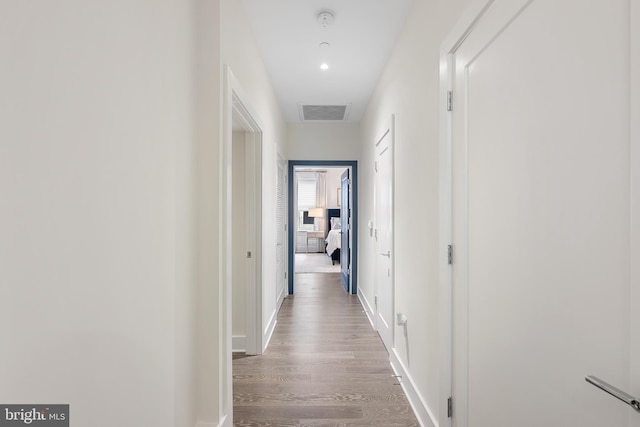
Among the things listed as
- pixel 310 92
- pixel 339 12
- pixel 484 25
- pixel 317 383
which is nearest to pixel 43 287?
pixel 484 25

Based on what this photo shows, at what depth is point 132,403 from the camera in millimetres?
A: 1049

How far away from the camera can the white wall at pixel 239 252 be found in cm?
287

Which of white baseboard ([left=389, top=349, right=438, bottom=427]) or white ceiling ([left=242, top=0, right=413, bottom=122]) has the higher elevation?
white ceiling ([left=242, top=0, right=413, bottom=122])

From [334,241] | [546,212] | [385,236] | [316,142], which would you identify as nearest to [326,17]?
[385,236]

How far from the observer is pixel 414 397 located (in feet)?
6.66

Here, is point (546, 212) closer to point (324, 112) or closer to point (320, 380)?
point (320, 380)

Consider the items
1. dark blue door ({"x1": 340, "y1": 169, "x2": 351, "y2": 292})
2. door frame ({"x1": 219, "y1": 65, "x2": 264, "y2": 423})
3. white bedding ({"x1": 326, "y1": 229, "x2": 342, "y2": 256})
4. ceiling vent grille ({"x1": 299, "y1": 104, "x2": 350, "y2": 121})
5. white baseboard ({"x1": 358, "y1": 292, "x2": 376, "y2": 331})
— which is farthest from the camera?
white bedding ({"x1": 326, "y1": 229, "x2": 342, "y2": 256})

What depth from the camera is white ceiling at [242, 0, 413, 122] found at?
2.16 m

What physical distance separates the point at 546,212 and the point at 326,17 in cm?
198

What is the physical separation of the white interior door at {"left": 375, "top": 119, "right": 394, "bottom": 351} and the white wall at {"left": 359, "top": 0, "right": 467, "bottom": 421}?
139mm

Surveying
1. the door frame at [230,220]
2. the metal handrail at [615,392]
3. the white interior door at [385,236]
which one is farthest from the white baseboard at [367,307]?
the metal handrail at [615,392]

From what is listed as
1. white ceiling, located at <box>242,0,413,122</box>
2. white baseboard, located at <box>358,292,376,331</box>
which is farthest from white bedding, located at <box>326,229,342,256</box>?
white ceiling, located at <box>242,0,413,122</box>

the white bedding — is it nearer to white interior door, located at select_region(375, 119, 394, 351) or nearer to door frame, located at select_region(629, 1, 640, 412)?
white interior door, located at select_region(375, 119, 394, 351)

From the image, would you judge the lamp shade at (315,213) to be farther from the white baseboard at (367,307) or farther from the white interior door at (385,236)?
the white interior door at (385,236)
